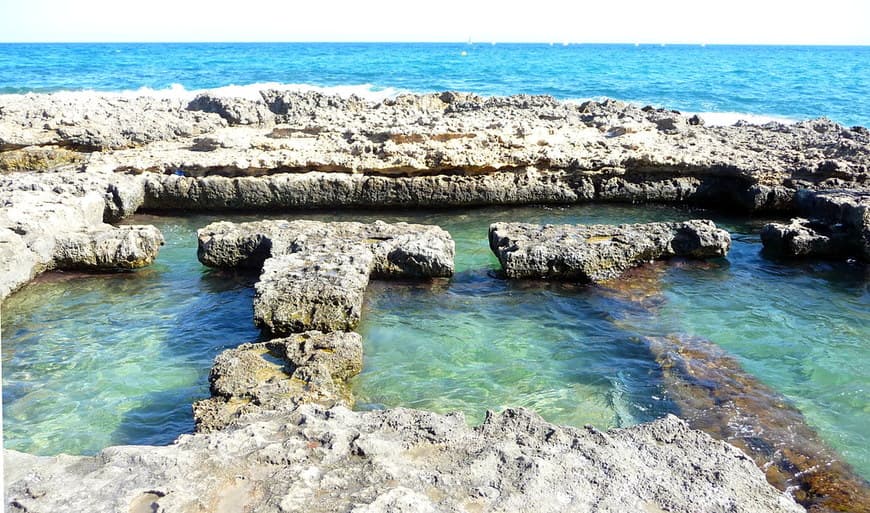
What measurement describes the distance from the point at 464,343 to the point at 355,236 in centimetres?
248

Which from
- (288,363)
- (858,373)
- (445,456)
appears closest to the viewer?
(445,456)

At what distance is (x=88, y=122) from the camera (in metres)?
13.6

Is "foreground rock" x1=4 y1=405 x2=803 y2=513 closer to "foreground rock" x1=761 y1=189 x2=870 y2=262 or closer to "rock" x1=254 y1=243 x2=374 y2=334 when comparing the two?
"rock" x1=254 y1=243 x2=374 y2=334

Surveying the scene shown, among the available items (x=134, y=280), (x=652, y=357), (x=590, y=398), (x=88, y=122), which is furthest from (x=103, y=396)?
(x=88, y=122)

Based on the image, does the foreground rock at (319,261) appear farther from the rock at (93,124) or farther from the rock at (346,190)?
the rock at (93,124)

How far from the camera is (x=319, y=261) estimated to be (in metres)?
7.54

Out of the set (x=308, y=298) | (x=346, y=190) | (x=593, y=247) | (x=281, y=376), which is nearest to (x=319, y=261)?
(x=308, y=298)

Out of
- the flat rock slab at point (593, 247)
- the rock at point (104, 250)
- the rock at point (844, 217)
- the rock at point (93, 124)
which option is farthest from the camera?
the rock at point (93, 124)

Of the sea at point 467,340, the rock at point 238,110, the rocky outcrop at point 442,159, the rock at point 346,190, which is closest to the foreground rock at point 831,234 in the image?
the sea at point 467,340

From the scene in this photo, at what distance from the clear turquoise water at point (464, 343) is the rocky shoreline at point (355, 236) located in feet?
1.51

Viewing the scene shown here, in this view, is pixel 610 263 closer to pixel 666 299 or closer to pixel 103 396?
pixel 666 299

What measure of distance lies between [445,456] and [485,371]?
2.65m

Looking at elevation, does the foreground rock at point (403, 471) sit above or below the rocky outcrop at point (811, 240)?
above

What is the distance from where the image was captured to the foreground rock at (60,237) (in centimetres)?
801
